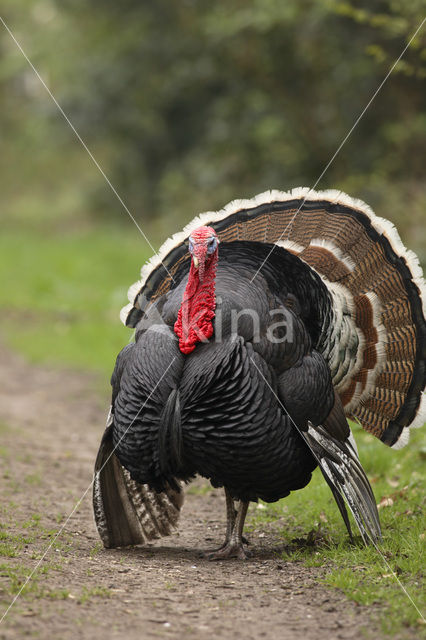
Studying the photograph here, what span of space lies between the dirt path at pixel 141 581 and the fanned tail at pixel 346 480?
39cm

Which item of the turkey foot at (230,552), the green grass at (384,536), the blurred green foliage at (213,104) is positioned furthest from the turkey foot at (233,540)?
the blurred green foliage at (213,104)

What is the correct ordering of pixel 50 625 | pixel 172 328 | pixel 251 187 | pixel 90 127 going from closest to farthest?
pixel 50 625, pixel 172 328, pixel 251 187, pixel 90 127

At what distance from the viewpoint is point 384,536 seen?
184 inches

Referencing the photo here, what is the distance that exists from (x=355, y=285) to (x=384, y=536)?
1542 mm

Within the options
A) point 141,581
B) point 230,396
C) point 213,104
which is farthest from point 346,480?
point 213,104

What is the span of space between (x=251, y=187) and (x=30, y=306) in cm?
681

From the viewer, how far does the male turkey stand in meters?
4.09

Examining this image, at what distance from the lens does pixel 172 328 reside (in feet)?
14.3

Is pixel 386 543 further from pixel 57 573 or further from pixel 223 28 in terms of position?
pixel 223 28

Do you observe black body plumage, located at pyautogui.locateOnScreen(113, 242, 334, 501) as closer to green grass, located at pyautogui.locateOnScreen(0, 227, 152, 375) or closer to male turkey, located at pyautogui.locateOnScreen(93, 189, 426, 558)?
male turkey, located at pyautogui.locateOnScreen(93, 189, 426, 558)

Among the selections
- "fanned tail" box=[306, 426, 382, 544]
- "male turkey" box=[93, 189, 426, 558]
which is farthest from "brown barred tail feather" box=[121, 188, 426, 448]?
"fanned tail" box=[306, 426, 382, 544]

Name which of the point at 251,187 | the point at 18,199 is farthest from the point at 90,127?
the point at 18,199

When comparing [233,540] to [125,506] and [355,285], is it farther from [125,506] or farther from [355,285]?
[355,285]

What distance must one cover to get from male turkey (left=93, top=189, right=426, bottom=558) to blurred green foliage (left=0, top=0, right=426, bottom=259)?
5.86 meters
